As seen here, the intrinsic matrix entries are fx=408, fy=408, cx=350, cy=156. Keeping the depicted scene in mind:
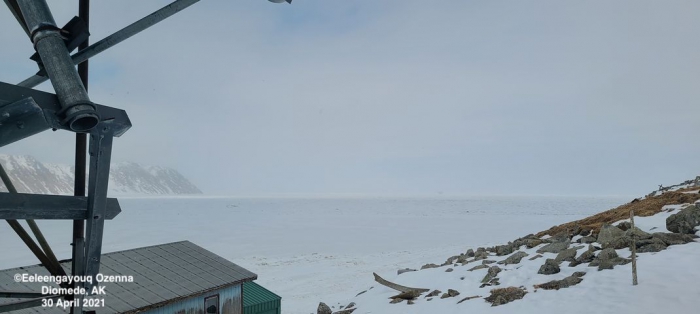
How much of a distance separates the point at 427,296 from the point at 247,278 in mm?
8321

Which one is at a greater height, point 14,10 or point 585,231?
point 14,10

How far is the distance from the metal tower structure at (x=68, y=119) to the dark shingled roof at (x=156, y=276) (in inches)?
353

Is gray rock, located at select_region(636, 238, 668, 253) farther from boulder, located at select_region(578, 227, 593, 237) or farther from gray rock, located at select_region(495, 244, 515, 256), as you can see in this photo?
gray rock, located at select_region(495, 244, 515, 256)

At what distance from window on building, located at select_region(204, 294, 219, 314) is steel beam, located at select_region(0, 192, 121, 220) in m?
11.6

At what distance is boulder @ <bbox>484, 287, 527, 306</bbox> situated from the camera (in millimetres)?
14711

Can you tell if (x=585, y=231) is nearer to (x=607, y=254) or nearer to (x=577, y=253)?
(x=577, y=253)

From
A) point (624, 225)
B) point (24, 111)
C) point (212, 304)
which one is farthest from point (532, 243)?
point (24, 111)

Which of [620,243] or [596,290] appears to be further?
[620,243]

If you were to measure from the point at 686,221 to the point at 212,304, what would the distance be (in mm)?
20732

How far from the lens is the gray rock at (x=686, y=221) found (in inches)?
726

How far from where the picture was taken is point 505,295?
1508 centimetres

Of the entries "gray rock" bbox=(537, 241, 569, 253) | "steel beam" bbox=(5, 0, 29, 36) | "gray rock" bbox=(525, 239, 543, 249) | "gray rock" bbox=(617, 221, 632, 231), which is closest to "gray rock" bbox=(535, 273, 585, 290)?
"gray rock" bbox=(537, 241, 569, 253)

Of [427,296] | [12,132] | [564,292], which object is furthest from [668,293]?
[12,132]

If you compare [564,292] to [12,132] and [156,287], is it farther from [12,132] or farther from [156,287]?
[12,132]
